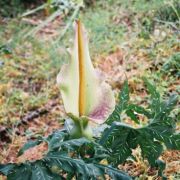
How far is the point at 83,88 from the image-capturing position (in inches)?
36.0

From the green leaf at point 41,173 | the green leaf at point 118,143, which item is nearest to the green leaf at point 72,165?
the green leaf at point 41,173

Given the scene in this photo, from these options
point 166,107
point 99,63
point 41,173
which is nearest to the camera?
point 41,173

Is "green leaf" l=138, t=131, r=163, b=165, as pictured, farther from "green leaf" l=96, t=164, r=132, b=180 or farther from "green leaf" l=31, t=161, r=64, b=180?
"green leaf" l=31, t=161, r=64, b=180

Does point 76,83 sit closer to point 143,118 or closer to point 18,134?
point 143,118

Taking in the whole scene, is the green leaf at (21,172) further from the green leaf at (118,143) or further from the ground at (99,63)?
the ground at (99,63)

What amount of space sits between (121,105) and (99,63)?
1.16 m

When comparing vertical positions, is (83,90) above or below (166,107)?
above

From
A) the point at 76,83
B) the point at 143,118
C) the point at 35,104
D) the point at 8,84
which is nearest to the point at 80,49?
the point at 76,83

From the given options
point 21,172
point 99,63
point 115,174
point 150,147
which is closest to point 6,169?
point 21,172

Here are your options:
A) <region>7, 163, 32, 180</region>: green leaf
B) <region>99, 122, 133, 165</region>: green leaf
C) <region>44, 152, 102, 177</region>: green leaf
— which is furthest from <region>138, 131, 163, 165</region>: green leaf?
<region>7, 163, 32, 180</region>: green leaf

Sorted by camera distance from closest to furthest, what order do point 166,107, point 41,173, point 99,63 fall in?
point 41,173 → point 166,107 → point 99,63

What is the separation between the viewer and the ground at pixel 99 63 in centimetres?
172

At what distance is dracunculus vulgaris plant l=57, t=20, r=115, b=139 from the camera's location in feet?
2.98

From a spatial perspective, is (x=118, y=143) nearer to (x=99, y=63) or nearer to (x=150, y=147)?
(x=150, y=147)
